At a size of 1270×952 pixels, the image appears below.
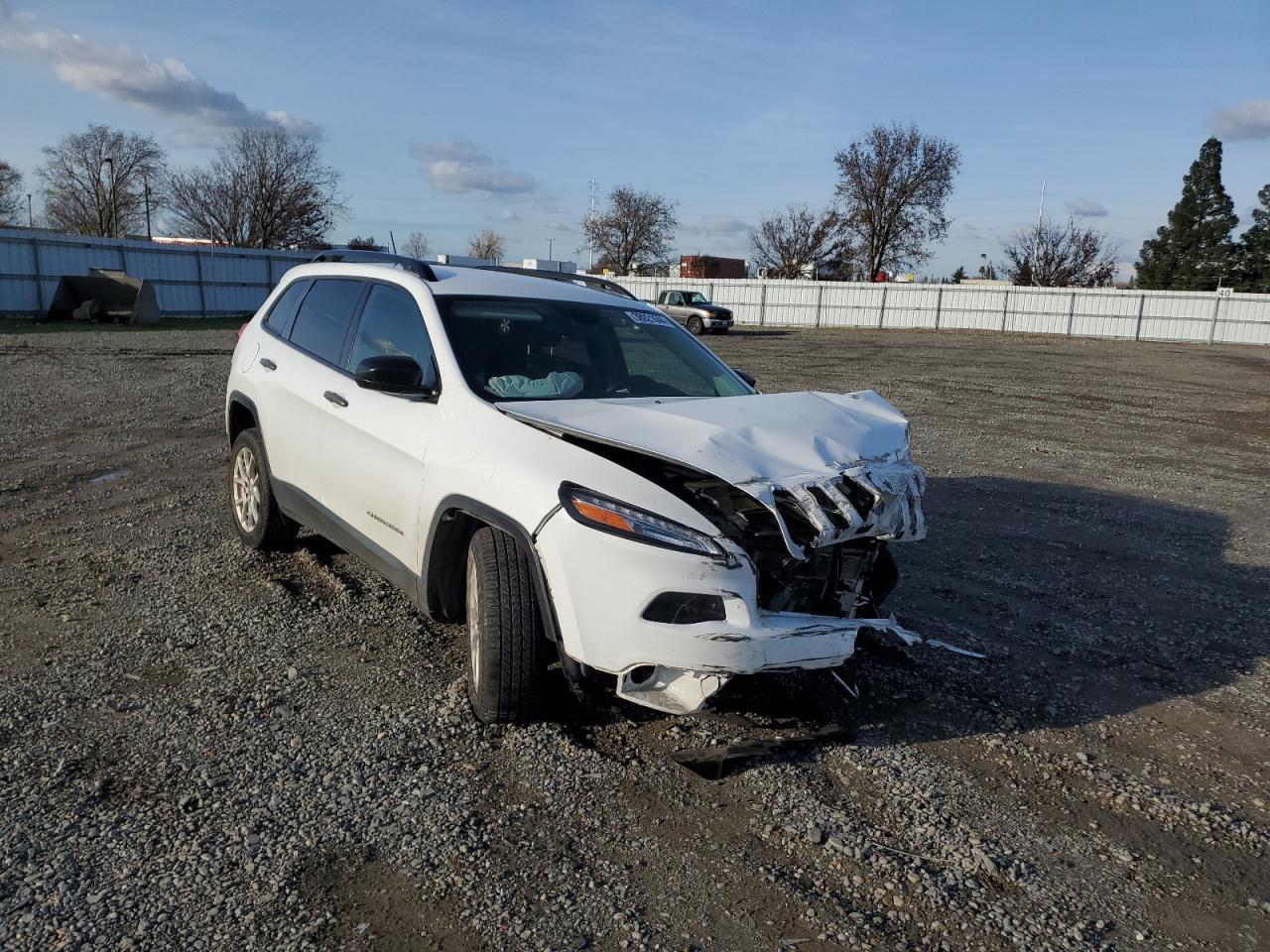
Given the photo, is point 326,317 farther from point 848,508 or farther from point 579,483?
point 848,508

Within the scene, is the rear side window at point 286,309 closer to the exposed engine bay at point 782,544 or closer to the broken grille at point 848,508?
the exposed engine bay at point 782,544

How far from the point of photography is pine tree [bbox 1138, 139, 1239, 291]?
201 ft

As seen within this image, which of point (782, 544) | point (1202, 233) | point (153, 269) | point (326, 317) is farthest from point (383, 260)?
point (1202, 233)

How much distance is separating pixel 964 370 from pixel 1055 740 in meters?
19.8

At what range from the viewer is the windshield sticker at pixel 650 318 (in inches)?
201

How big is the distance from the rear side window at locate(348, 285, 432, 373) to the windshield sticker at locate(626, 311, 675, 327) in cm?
119

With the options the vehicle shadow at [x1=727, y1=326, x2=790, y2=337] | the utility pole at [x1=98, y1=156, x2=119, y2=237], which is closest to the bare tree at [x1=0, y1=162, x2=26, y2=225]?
the utility pole at [x1=98, y1=156, x2=119, y2=237]

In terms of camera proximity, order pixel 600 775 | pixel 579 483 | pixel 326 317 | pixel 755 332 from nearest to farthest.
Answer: pixel 579 483
pixel 600 775
pixel 326 317
pixel 755 332

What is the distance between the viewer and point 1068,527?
24.0ft

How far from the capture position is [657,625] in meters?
3.11

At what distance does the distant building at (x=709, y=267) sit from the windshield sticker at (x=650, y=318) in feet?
193

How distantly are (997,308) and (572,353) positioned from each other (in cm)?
4293

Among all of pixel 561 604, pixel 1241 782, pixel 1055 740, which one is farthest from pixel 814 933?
pixel 1241 782

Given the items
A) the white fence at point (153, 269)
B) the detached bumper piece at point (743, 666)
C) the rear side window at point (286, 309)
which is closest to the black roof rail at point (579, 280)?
the rear side window at point (286, 309)
